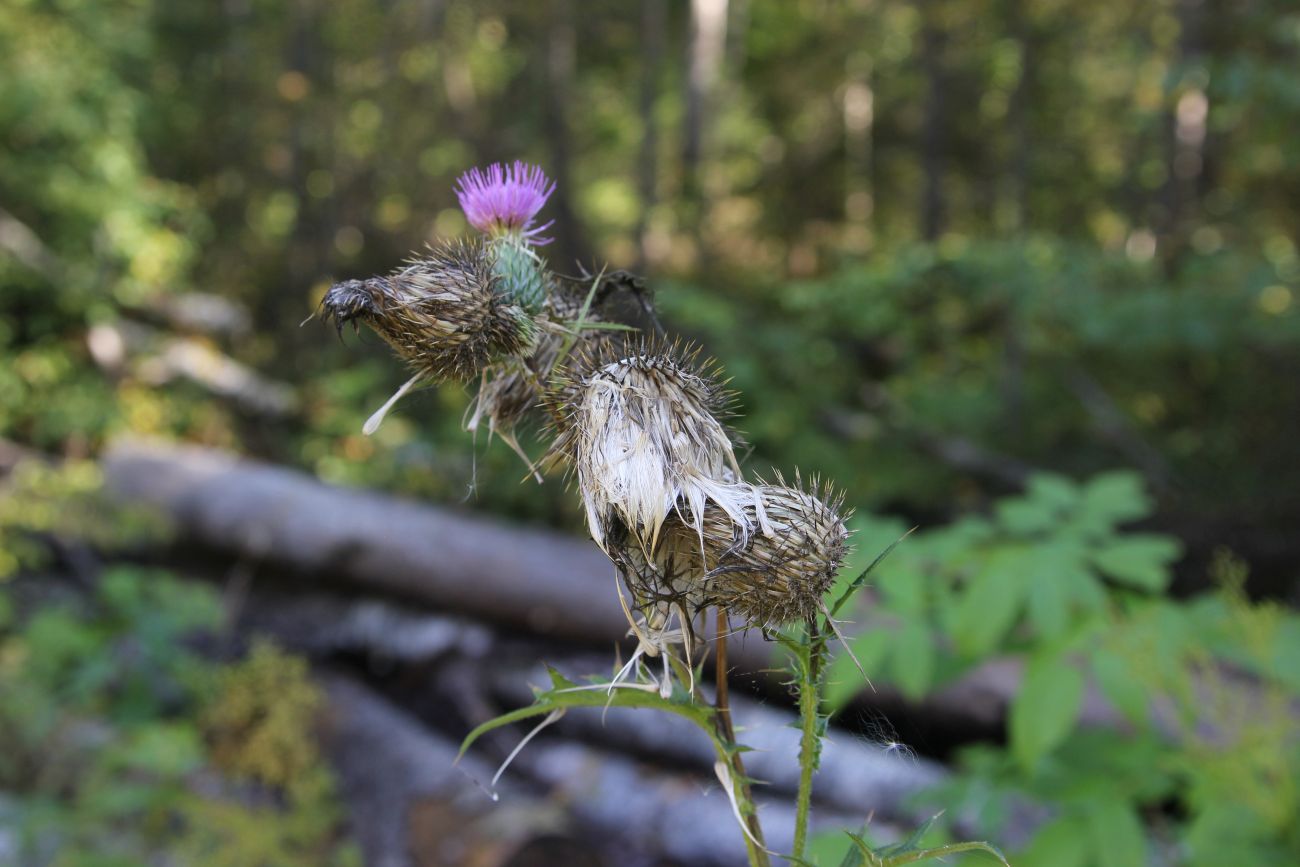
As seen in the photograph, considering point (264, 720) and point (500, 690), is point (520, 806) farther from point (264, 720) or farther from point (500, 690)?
point (264, 720)

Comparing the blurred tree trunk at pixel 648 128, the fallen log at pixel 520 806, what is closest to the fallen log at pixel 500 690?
the fallen log at pixel 520 806

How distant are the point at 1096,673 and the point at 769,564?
60.7 inches

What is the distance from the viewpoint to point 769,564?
0.84 metres

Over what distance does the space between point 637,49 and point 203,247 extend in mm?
7414

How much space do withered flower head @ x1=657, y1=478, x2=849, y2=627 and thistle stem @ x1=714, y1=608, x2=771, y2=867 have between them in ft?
0.11

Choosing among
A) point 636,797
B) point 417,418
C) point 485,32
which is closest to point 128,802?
point 636,797

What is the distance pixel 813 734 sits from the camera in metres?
0.85

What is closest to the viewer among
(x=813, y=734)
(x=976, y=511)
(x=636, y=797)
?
(x=813, y=734)

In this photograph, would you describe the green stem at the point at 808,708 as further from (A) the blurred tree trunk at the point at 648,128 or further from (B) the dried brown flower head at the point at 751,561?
(A) the blurred tree trunk at the point at 648,128

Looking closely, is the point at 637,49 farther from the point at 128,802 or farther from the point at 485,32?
the point at 128,802

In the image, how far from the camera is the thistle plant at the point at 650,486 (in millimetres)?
836

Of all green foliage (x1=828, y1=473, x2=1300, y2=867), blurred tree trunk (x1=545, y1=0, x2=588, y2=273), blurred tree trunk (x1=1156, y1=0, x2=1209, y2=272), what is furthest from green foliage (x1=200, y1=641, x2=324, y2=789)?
blurred tree trunk (x1=1156, y1=0, x2=1209, y2=272)

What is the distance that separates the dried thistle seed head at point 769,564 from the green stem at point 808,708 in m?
0.03

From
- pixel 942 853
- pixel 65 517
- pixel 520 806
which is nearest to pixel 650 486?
pixel 942 853
